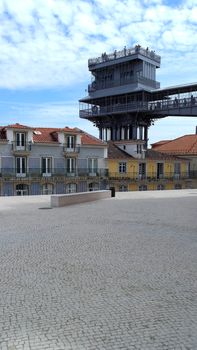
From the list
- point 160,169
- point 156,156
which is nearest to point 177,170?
point 160,169

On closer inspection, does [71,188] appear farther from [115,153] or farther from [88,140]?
[115,153]

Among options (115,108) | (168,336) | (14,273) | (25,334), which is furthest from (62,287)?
(115,108)

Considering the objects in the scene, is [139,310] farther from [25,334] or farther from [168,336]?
[25,334]

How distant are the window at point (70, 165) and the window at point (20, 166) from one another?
5.25m

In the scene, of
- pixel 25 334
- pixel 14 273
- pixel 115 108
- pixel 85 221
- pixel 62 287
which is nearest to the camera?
pixel 25 334

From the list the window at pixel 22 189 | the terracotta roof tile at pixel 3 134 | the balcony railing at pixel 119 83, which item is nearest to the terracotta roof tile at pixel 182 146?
the balcony railing at pixel 119 83

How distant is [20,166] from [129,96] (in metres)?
25.9

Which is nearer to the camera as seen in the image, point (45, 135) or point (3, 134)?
point (3, 134)

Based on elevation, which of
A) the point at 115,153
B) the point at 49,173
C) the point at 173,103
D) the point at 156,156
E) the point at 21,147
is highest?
the point at 173,103

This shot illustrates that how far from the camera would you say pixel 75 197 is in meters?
22.9

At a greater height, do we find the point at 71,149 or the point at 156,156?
the point at 71,149

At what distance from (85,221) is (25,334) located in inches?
409

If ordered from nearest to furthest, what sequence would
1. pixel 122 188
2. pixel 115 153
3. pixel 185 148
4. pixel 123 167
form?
pixel 122 188 → pixel 123 167 → pixel 115 153 → pixel 185 148

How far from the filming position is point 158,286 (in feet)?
22.8
